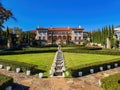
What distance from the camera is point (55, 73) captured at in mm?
14336

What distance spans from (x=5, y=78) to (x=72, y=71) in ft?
17.1

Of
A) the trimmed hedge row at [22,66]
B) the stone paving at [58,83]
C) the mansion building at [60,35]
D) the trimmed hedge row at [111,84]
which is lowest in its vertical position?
the stone paving at [58,83]

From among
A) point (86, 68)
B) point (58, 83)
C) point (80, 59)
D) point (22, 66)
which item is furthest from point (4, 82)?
point (80, 59)

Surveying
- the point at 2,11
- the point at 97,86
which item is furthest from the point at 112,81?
the point at 2,11

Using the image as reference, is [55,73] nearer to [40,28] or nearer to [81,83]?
[81,83]

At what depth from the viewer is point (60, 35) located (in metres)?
92.5

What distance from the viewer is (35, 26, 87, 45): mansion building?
296 feet

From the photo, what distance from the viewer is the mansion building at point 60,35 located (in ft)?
296

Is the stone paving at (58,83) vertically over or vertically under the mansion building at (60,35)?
under

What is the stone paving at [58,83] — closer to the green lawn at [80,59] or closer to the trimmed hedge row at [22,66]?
the trimmed hedge row at [22,66]

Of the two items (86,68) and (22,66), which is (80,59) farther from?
(22,66)

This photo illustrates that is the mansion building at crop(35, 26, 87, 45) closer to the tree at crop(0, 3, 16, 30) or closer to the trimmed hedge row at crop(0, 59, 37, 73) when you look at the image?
the tree at crop(0, 3, 16, 30)

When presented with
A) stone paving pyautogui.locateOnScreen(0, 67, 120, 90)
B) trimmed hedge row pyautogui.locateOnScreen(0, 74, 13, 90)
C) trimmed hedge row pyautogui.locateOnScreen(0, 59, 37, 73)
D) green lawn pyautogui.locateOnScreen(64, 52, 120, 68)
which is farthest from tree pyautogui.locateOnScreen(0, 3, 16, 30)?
trimmed hedge row pyautogui.locateOnScreen(0, 74, 13, 90)

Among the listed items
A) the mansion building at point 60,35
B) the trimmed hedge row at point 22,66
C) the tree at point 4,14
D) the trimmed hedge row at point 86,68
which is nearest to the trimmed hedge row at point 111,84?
the trimmed hedge row at point 86,68
